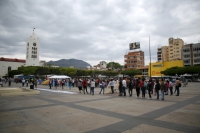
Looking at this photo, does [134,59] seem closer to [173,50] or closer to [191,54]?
[173,50]

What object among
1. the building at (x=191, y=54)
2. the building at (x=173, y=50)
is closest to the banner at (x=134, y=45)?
the building at (x=191, y=54)

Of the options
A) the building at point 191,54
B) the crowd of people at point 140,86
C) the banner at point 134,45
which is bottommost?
the crowd of people at point 140,86

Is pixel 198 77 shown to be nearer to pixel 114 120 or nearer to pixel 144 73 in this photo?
pixel 144 73

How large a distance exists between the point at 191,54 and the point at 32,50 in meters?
83.1

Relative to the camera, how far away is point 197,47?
62.2 metres

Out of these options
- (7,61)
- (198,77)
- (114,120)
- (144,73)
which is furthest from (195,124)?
(7,61)

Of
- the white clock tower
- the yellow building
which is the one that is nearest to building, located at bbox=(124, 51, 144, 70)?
the yellow building

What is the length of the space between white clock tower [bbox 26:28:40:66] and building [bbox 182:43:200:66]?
260ft

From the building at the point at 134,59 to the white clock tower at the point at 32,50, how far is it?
56.4 metres

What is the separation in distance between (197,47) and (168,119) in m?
70.4

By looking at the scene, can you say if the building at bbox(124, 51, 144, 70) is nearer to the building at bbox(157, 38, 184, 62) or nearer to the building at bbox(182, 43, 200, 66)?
the building at bbox(157, 38, 184, 62)

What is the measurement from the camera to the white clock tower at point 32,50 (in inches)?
3078

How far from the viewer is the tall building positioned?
9069 cm

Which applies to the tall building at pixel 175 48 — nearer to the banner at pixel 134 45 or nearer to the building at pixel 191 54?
the building at pixel 191 54
